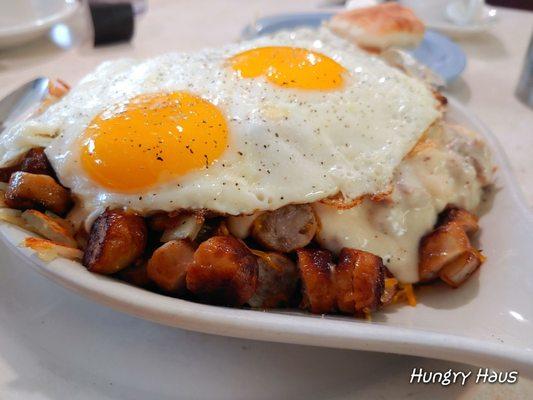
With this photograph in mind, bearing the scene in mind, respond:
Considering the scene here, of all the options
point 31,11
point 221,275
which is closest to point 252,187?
point 221,275

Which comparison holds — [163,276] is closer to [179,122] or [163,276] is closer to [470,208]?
[179,122]

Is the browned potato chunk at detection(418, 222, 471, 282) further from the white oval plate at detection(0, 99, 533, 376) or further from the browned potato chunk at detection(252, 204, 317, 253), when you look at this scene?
the browned potato chunk at detection(252, 204, 317, 253)

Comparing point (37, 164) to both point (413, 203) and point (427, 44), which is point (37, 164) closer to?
point (413, 203)

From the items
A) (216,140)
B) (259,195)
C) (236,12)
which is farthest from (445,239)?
(236,12)

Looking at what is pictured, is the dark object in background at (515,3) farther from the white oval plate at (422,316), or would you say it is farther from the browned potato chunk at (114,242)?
the browned potato chunk at (114,242)

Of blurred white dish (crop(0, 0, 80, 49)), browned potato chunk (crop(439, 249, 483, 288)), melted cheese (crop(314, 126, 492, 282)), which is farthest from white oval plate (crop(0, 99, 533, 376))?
blurred white dish (crop(0, 0, 80, 49))

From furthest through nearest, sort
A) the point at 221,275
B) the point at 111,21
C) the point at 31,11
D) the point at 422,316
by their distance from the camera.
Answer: the point at 31,11 → the point at 111,21 → the point at 422,316 → the point at 221,275
